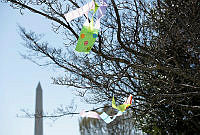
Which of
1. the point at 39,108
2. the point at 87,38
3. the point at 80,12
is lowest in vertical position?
the point at 39,108

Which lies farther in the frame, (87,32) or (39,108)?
(39,108)

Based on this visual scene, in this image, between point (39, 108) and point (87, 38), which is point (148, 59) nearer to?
point (87, 38)

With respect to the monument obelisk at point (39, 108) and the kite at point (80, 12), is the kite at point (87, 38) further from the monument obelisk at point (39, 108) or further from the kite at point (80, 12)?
the monument obelisk at point (39, 108)

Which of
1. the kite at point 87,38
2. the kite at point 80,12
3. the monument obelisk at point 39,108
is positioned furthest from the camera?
the monument obelisk at point 39,108

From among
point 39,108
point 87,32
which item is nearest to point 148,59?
point 87,32

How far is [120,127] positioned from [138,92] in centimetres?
572

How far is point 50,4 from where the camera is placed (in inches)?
115

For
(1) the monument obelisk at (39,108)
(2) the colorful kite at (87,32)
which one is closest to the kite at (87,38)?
(2) the colorful kite at (87,32)

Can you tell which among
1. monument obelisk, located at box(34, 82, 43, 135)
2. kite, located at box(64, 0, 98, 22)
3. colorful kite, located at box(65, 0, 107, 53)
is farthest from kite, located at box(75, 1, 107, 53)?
monument obelisk, located at box(34, 82, 43, 135)

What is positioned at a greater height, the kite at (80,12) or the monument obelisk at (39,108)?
the kite at (80,12)

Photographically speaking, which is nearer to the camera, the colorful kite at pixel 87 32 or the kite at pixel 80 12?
the colorful kite at pixel 87 32

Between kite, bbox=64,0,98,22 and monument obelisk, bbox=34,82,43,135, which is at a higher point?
kite, bbox=64,0,98,22

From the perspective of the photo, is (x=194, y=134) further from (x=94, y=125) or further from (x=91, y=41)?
(x=94, y=125)

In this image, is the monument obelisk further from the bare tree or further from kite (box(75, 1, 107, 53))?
kite (box(75, 1, 107, 53))
